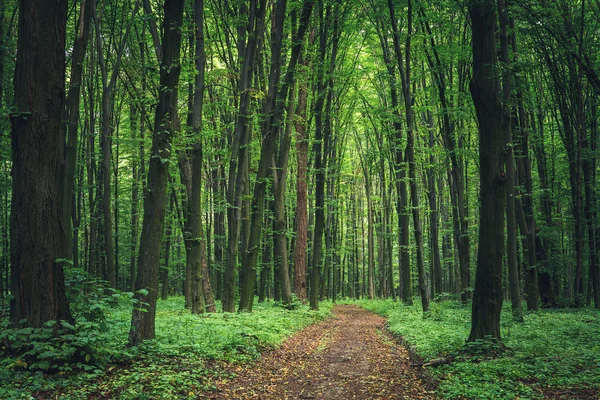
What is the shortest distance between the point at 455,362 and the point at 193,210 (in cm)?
800

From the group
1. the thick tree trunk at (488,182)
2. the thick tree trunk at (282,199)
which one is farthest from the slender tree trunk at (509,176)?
the thick tree trunk at (282,199)

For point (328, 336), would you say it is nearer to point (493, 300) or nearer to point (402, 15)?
point (493, 300)

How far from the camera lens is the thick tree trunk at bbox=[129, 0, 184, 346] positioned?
7.44 metres

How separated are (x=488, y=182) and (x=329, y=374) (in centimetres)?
498

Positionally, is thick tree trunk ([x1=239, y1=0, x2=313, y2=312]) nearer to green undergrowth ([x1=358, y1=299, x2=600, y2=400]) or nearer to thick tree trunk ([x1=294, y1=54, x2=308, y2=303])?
thick tree trunk ([x1=294, y1=54, x2=308, y2=303])

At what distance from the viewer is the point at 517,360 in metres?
7.32

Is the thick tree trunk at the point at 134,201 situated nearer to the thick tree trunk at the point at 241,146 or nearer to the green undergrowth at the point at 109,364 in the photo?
the thick tree trunk at the point at 241,146

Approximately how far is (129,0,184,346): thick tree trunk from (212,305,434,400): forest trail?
1895 mm

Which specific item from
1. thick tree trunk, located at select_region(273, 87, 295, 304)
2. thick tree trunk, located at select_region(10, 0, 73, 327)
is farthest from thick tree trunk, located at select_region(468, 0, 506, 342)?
thick tree trunk, located at select_region(273, 87, 295, 304)

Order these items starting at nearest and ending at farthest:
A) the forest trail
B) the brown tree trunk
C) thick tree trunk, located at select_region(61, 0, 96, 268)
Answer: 1. the forest trail
2. thick tree trunk, located at select_region(61, 0, 96, 268)
3. the brown tree trunk

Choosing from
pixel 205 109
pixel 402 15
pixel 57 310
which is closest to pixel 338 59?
pixel 402 15

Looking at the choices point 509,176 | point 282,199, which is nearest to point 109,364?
point 282,199

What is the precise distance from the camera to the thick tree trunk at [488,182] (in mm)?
8406

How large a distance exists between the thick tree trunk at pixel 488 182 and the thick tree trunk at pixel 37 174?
751cm
